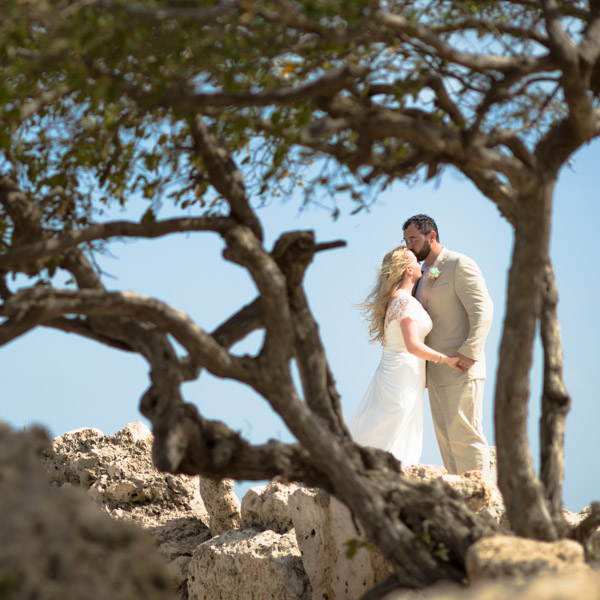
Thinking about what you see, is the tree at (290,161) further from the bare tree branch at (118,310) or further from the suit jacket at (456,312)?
the suit jacket at (456,312)

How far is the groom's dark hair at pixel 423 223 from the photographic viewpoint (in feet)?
35.8

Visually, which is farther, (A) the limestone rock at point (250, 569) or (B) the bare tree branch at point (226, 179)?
(A) the limestone rock at point (250, 569)

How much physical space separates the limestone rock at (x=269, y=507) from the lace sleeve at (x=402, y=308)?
8.90 ft

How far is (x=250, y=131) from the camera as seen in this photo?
6.28 m

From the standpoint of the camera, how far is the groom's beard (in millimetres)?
10883

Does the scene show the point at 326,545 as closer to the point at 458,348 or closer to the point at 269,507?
the point at 269,507

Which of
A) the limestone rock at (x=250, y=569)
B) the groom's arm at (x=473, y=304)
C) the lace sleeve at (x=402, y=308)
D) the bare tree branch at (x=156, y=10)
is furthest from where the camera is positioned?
the lace sleeve at (x=402, y=308)

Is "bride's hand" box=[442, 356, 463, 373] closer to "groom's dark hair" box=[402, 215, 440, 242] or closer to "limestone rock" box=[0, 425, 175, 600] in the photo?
"groom's dark hair" box=[402, 215, 440, 242]

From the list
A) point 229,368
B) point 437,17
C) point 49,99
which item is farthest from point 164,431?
point 437,17

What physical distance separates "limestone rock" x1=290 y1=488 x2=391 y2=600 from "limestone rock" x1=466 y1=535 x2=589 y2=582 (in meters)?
2.74

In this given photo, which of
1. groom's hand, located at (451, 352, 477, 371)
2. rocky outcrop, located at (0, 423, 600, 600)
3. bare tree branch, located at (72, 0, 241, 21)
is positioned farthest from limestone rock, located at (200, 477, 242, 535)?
bare tree branch, located at (72, 0, 241, 21)

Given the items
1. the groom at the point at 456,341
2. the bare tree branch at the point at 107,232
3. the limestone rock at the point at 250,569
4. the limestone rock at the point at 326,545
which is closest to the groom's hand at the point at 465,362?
the groom at the point at 456,341

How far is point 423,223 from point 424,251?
0.38m

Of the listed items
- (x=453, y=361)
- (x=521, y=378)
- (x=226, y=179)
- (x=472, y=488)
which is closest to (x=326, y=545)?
(x=472, y=488)
